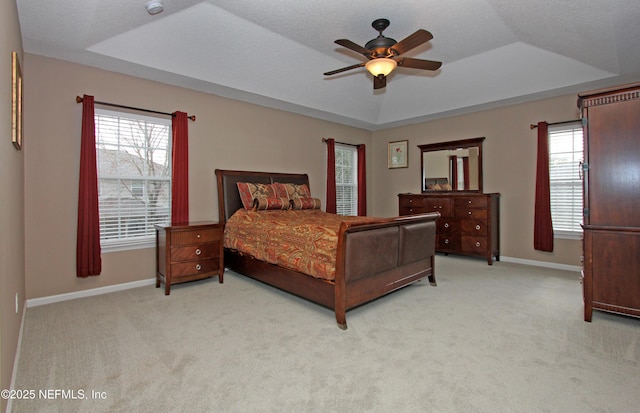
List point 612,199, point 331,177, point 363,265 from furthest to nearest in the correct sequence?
point 331,177
point 363,265
point 612,199

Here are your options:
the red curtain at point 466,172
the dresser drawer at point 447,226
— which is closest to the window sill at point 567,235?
the dresser drawer at point 447,226

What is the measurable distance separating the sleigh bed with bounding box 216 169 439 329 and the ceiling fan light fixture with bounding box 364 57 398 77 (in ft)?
4.95

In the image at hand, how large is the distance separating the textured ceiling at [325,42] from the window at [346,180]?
160cm

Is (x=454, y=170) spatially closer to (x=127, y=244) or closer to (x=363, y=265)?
(x=363, y=265)

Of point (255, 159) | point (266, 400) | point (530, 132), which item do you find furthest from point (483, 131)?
point (266, 400)

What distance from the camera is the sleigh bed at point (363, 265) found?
279cm

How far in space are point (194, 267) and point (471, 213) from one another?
4305 mm

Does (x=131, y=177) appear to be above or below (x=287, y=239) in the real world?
above

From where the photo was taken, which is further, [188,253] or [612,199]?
[188,253]

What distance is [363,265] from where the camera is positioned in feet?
9.62

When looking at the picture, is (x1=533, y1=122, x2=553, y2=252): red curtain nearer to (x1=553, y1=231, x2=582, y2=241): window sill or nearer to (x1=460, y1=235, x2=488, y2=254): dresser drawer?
(x1=553, y1=231, x2=582, y2=241): window sill

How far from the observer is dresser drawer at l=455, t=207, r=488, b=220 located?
515 centimetres

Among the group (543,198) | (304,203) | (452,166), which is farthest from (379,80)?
(543,198)

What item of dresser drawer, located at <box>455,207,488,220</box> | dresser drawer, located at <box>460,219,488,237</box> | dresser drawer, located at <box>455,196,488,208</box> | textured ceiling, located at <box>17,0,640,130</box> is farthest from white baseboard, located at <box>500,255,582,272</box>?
textured ceiling, located at <box>17,0,640,130</box>
